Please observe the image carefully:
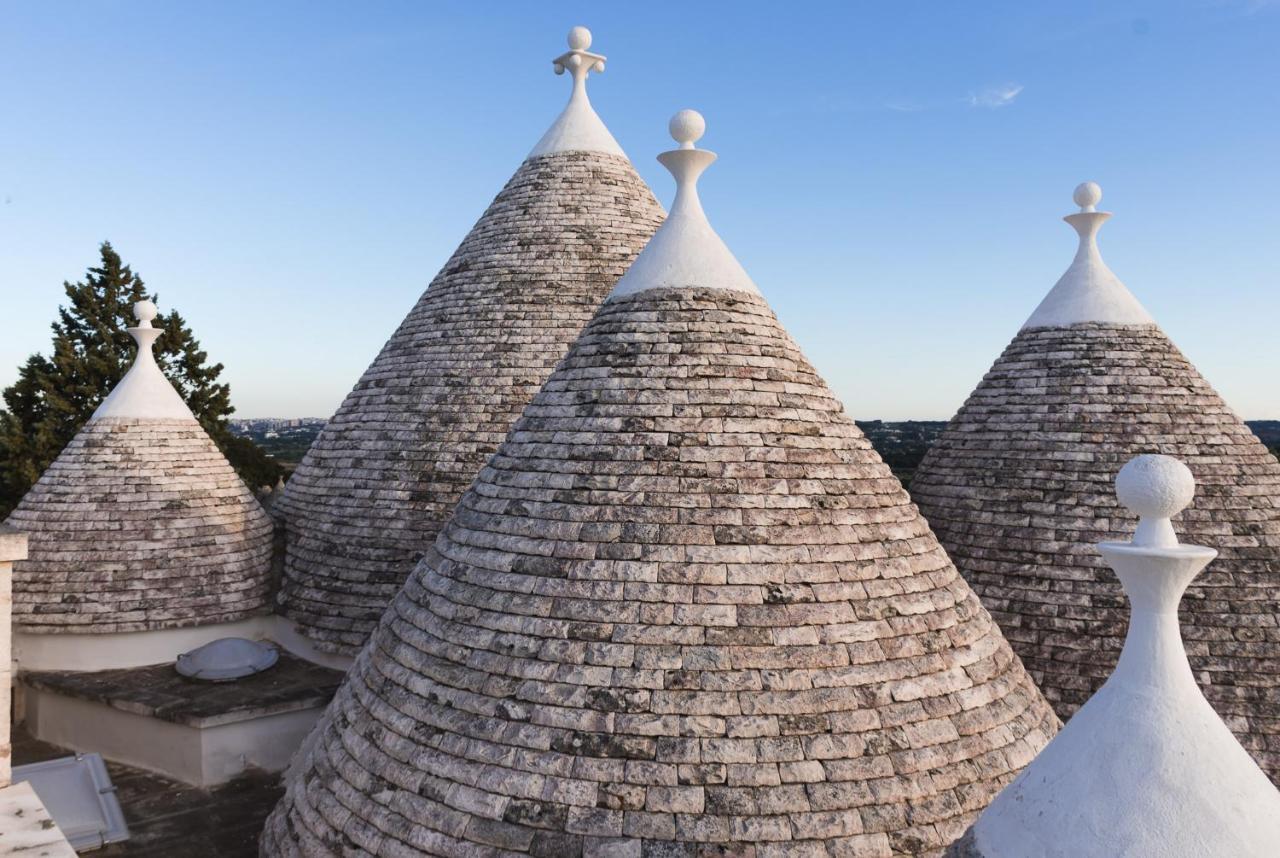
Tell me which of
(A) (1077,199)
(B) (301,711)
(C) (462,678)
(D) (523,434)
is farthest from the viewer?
(A) (1077,199)

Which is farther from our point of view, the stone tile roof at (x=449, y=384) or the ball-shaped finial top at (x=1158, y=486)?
the stone tile roof at (x=449, y=384)

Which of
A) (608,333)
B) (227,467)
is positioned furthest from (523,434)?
(227,467)

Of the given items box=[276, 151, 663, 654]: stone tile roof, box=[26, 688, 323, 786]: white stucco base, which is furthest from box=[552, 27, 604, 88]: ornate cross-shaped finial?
box=[26, 688, 323, 786]: white stucco base

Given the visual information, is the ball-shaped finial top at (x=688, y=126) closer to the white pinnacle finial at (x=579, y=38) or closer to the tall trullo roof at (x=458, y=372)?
the tall trullo roof at (x=458, y=372)

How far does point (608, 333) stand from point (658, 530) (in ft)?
5.75

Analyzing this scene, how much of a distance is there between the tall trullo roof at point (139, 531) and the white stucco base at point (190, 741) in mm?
1154

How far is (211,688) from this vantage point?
35.9 feet

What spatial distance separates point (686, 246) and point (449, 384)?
517 cm

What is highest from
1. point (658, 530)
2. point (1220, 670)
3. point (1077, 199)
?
point (1077, 199)

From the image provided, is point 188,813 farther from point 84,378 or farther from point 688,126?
point 84,378

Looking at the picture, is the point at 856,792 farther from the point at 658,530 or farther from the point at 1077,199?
the point at 1077,199

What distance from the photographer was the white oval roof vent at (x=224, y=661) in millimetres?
11125

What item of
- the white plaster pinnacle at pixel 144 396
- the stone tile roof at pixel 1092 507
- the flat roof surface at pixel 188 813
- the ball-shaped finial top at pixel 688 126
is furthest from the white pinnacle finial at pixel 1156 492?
the white plaster pinnacle at pixel 144 396

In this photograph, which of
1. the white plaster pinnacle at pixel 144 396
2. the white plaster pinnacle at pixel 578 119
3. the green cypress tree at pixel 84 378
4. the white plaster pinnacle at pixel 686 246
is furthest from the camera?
the green cypress tree at pixel 84 378
